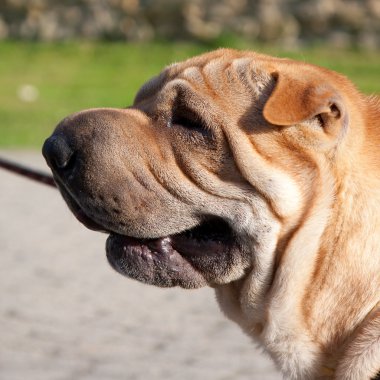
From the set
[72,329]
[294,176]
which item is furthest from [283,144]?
[72,329]

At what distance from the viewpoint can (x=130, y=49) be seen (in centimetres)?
1939

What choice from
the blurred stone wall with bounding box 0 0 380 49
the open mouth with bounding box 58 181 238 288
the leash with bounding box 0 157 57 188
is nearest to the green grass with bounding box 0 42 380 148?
the blurred stone wall with bounding box 0 0 380 49

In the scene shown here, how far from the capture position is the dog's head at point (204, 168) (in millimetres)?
3631

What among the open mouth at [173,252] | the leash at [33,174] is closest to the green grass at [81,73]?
the leash at [33,174]

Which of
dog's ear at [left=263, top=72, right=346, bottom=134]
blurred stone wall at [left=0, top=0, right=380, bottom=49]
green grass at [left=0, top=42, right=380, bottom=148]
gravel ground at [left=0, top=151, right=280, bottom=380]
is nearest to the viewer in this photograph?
dog's ear at [left=263, top=72, right=346, bottom=134]

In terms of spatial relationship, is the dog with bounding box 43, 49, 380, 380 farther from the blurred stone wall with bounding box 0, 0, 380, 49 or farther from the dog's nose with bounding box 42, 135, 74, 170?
the blurred stone wall with bounding box 0, 0, 380, 49

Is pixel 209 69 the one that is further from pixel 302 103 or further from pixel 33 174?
pixel 33 174

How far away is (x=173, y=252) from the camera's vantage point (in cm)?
388

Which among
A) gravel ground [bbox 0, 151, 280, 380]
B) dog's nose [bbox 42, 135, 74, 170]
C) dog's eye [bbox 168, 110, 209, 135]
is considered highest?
dog's eye [bbox 168, 110, 209, 135]

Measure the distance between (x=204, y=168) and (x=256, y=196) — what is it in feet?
0.74

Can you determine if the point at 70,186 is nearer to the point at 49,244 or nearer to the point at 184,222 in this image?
the point at 184,222

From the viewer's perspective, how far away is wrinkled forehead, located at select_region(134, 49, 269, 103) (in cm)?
385

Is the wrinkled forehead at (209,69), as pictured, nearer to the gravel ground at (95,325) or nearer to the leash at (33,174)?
the leash at (33,174)

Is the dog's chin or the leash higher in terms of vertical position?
the dog's chin
